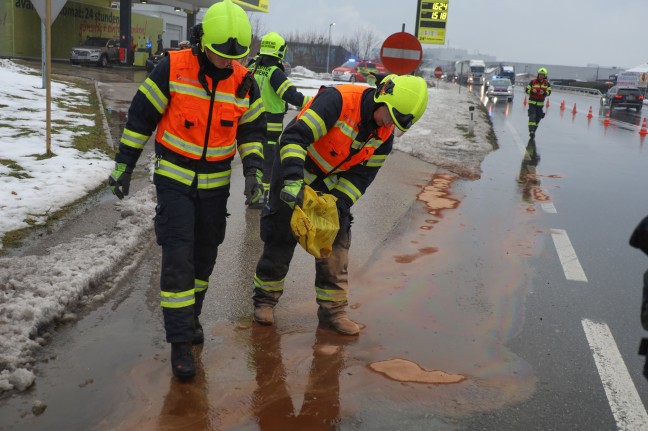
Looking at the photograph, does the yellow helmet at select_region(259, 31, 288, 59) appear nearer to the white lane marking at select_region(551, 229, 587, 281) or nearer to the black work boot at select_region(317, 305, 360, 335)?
the black work boot at select_region(317, 305, 360, 335)

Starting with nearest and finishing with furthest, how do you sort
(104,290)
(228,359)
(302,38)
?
(228,359)
(104,290)
(302,38)

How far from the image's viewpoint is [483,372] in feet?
12.9

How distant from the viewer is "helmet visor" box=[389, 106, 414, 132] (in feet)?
12.8

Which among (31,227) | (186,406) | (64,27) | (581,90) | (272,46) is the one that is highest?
(64,27)

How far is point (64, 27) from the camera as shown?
130 feet

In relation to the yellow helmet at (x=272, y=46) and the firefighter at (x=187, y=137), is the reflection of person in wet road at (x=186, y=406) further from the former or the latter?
the yellow helmet at (x=272, y=46)

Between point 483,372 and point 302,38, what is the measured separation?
97.9 m

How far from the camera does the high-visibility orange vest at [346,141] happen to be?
13.2 feet

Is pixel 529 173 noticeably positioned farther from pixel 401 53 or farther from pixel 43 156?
pixel 43 156

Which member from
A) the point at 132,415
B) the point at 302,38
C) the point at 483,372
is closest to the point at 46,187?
the point at 132,415

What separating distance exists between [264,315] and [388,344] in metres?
0.86

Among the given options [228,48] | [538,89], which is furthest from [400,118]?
[538,89]

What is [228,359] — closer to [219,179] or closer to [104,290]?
[219,179]

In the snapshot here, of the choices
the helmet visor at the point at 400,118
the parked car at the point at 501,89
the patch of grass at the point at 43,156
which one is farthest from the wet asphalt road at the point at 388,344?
the parked car at the point at 501,89
